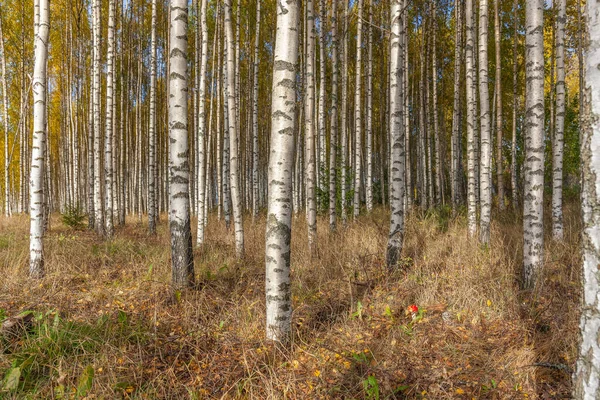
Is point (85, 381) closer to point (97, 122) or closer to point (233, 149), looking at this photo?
point (233, 149)

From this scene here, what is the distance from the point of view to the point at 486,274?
4.16m

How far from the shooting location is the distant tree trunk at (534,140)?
4.13m

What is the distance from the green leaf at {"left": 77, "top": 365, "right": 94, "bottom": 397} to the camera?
2.42 m

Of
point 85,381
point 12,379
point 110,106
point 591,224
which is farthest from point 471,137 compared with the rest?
point 110,106

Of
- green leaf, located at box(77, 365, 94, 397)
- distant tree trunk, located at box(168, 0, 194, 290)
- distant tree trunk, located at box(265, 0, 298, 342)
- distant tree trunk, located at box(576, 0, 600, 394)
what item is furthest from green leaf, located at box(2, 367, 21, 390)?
distant tree trunk, located at box(576, 0, 600, 394)

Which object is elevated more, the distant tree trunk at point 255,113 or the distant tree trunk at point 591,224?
the distant tree trunk at point 255,113

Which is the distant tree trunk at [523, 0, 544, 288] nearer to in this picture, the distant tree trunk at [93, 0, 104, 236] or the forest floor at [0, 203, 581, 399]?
the forest floor at [0, 203, 581, 399]

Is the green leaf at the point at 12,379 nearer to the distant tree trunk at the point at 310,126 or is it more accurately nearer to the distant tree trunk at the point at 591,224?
the distant tree trunk at the point at 591,224

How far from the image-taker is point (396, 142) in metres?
5.08

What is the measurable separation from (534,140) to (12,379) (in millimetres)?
5329

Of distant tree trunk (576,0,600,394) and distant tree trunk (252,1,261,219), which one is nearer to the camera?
distant tree trunk (576,0,600,394)

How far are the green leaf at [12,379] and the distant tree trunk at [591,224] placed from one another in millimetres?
3270

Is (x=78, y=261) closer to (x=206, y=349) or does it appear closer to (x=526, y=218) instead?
(x=206, y=349)

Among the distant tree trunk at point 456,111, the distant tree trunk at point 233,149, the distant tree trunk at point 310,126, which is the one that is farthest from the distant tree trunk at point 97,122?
the distant tree trunk at point 456,111
